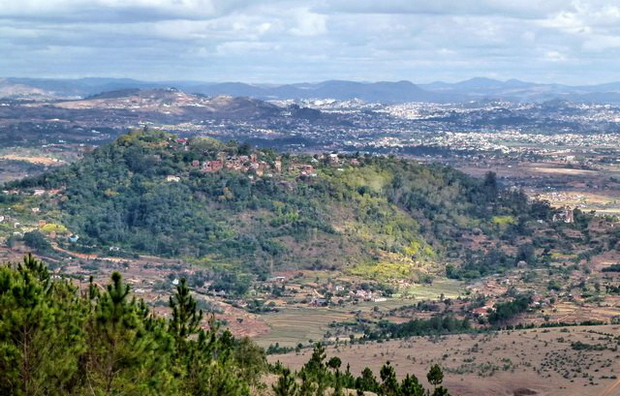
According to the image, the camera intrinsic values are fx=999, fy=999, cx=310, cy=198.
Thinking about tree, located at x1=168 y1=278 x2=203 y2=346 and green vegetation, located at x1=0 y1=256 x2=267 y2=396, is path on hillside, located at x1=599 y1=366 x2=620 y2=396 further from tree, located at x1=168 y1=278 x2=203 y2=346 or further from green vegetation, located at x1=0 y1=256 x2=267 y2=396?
green vegetation, located at x1=0 y1=256 x2=267 y2=396

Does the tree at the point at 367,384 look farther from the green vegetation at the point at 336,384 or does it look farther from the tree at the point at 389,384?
the tree at the point at 389,384

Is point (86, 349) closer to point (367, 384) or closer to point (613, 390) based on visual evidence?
point (367, 384)

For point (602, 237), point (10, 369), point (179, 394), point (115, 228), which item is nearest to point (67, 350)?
point (10, 369)

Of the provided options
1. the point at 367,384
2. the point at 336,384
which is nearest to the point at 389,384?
the point at 336,384

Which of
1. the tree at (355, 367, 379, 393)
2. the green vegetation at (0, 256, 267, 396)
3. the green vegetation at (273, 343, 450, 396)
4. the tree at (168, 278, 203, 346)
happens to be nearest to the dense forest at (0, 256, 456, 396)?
the green vegetation at (0, 256, 267, 396)

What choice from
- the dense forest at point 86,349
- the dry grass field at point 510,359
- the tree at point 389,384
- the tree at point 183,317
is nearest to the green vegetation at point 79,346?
the dense forest at point 86,349

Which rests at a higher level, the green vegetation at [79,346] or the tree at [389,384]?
the green vegetation at [79,346]
